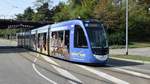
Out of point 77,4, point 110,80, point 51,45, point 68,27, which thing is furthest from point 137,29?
point 110,80

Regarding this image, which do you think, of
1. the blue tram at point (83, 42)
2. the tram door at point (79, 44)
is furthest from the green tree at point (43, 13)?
the tram door at point (79, 44)

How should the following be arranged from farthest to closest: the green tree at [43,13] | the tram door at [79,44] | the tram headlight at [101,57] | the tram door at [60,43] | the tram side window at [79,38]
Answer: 1. the green tree at [43,13]
2. the tram door at [60,43]
3. the tram side window at [79,38]
4. the tram door at [79,44]
5. the tram headlight at [101,57]

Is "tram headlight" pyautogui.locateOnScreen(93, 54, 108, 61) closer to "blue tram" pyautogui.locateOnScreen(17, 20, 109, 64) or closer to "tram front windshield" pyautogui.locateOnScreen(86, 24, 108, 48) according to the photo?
"blue tram" pyautogui.locateOnScreen(17, 20, 109, 64)

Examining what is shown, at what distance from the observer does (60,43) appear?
31531mm

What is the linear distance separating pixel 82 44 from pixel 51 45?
959 centimetres

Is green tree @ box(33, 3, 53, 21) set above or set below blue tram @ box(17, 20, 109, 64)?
above

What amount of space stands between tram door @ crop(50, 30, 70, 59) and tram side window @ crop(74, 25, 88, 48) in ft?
5.71

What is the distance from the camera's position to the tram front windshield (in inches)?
1020

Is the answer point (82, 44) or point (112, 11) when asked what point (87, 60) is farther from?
point (112, 11)

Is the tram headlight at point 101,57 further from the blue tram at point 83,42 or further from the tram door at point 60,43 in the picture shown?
the tram door at point 60,43

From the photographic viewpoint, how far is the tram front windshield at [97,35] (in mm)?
25903

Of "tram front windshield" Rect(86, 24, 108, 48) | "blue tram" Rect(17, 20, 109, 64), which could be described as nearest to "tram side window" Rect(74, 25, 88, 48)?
"blue tram" Rect(17, 20, 109, 64)

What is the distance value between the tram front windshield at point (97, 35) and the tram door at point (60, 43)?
10.2 ft

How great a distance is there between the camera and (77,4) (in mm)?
102125
